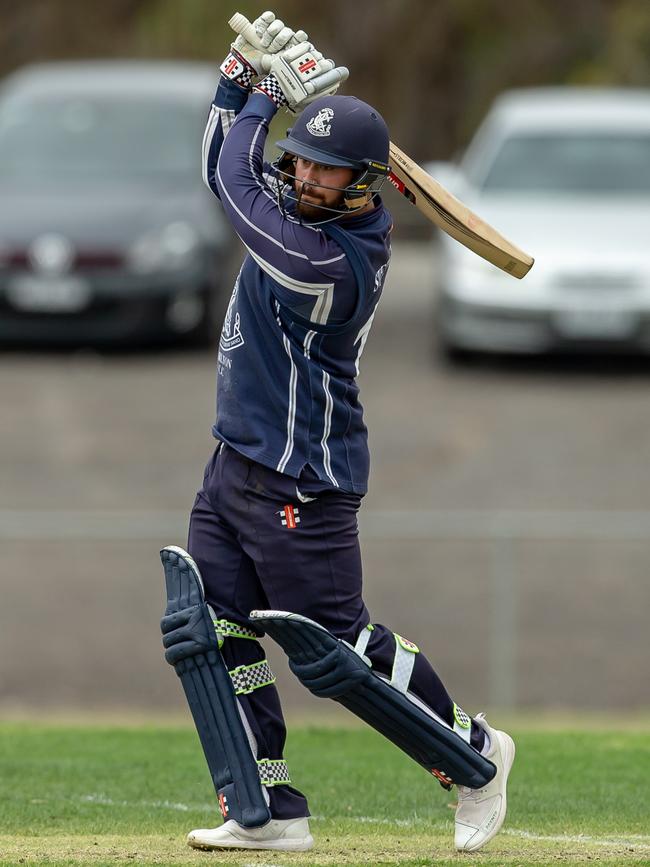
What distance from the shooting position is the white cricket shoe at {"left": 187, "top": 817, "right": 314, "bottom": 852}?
17.4 feet

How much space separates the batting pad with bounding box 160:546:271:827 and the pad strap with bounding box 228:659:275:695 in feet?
0.15

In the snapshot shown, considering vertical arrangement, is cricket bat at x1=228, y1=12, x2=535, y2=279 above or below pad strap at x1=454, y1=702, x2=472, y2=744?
above

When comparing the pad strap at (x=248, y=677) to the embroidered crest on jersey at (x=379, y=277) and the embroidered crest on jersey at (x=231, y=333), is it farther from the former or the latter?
the embroidered crest on jersey at (x=379, y=277)

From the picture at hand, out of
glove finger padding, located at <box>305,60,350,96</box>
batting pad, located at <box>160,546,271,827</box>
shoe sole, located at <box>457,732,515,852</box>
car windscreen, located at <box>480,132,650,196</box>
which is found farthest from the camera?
car windscreen, located at <box>480,132,650,196</box>

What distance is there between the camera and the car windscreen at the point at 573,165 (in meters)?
14.6

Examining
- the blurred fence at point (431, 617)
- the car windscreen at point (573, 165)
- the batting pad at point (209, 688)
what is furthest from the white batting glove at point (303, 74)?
the car windscreen at point (573, 165)

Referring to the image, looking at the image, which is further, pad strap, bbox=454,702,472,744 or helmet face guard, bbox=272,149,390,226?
pad strap, bbox=454,702,472,744

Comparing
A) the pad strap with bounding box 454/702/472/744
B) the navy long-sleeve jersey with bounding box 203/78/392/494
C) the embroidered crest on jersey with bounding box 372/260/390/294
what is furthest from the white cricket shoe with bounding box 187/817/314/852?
the embroidered crest on jersey with bounding box 372/260/390/294

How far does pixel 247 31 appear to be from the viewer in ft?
17.0

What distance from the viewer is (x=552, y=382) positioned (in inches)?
552

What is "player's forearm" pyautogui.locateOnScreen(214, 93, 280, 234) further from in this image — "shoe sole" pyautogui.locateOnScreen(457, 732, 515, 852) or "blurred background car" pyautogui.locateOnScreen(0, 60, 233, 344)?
"blurred background car" pyautogui.locateOnScreen(0, 60, 233, 344)

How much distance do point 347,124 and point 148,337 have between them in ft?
30.0

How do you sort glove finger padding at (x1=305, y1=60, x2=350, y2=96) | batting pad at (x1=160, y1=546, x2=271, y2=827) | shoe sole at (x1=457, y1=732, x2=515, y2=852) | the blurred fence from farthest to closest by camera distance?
the blurred fence < shoe sole at (x1=457, y1=732, x2=515, y2=852) < batting pad at (x1=160, y1=546, x2=271, y2=827) < glove finger padding at (x1=305, y1=60, x2=350, y2=96)

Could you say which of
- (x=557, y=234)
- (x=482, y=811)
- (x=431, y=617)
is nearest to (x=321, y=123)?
(x=482, y=811)
